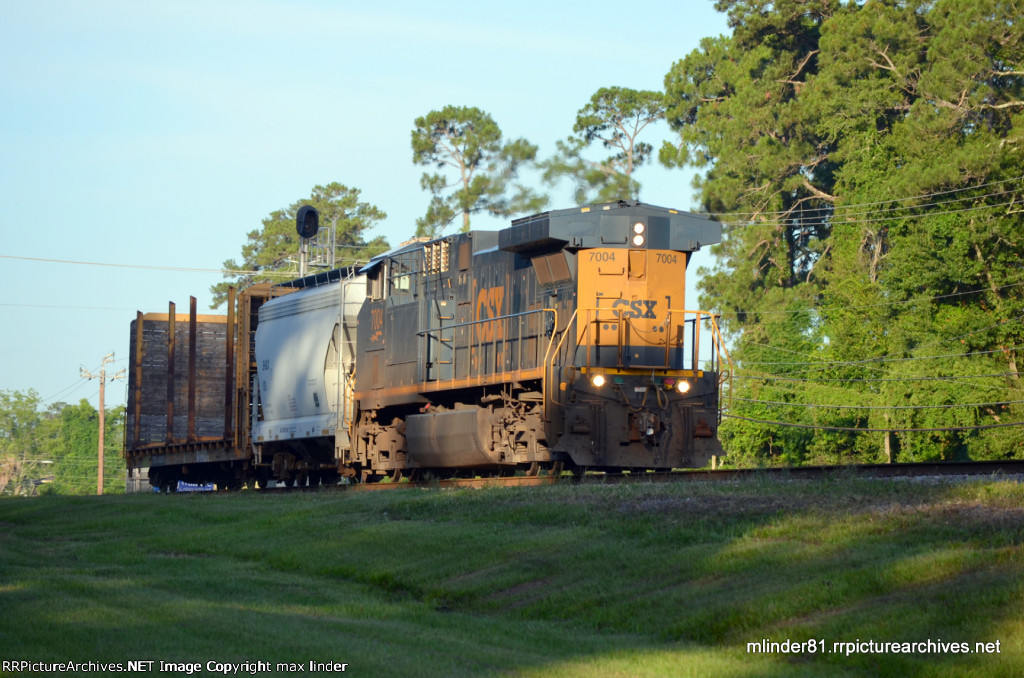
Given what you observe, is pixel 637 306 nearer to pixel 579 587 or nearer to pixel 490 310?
pixel 490 310

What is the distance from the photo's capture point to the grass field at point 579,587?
7.46m

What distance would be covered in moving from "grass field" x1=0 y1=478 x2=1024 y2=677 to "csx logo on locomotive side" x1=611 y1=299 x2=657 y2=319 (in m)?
4.02

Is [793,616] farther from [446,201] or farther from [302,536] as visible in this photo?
[446,201]

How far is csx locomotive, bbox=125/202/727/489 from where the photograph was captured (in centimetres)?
1731

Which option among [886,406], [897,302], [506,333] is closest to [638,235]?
[506,333]

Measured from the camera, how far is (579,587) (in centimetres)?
990

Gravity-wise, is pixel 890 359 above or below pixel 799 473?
above

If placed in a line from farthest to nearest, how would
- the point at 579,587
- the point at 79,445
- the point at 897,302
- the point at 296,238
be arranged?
the point at 79,445 → the point at 296,238 → the point at 897,302 → the point at 579,587

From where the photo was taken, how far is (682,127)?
5191cm

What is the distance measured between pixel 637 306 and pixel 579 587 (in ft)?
28.1

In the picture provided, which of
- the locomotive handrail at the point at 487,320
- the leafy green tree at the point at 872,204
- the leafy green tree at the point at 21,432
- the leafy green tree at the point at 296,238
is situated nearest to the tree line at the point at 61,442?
the leafy green tree at the point at 21,432

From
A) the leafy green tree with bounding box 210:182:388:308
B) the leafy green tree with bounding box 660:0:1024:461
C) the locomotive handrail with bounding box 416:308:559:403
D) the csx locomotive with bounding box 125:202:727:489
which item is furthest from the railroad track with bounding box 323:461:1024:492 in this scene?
the leafy green tree with bounding box 210:182:388:308

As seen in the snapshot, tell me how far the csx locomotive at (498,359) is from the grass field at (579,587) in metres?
2.95

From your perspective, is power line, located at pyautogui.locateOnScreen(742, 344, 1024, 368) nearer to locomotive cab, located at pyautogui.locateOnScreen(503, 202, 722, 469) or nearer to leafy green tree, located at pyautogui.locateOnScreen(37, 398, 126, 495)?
locomotive cab, located at pyautogui.locateOnScreen(503, 202, 722, 469)
